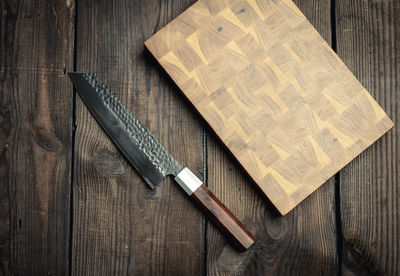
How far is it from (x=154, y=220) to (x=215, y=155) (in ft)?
0.52

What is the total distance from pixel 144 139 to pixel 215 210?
0.57 ft

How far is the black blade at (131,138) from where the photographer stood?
23.3 inches

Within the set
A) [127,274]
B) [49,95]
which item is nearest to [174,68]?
[49,95]

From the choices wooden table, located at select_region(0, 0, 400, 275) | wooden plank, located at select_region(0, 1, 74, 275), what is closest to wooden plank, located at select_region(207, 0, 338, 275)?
wooden table, located at select_region(0, 0, 400, 275)

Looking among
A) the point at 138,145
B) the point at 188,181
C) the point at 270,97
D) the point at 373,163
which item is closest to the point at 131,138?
the point at 138,145

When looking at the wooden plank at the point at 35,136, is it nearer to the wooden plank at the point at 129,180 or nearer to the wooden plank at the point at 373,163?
the wooden plank at the point at 129,180

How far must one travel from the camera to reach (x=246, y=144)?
582 millimetres

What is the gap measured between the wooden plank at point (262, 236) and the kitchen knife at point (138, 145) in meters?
0.03

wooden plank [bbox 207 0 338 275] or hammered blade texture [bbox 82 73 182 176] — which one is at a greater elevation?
hammered blade texture [bbox 82 73 182 176]

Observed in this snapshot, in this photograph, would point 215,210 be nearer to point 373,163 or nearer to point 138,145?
point 138,145

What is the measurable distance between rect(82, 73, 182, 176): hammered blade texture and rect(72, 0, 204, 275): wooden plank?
2 centimetres

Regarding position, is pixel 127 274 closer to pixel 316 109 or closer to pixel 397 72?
pixel 316 109

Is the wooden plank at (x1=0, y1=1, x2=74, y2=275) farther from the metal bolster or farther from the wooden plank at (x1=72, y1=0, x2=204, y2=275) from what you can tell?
the metal bolster

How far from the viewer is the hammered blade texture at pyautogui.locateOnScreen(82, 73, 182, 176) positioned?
59 cm
